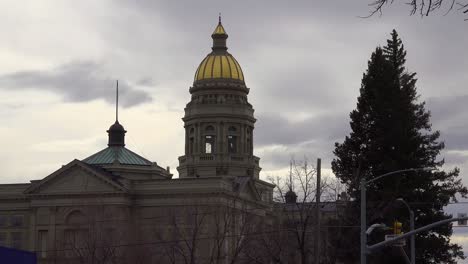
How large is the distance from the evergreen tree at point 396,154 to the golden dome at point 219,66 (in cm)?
6760

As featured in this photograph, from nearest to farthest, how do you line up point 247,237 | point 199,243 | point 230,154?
point 247,237
point 199,243
point 230,154

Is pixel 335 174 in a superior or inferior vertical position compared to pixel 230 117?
inferior

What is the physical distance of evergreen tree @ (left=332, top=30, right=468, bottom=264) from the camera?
216ft

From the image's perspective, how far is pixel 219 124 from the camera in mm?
134875

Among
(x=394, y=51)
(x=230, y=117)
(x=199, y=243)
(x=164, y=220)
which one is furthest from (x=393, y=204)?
(x=230, y=117)

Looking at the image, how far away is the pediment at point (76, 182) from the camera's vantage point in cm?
11188

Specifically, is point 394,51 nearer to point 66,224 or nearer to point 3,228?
point 66,224

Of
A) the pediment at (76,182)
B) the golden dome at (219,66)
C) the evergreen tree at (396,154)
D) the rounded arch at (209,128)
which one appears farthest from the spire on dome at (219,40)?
the evergreen tree at (396,154)

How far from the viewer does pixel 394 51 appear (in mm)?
70812

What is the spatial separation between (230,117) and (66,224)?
2982 centimetres

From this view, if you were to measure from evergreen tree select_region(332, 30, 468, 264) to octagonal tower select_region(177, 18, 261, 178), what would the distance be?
62.2 meters

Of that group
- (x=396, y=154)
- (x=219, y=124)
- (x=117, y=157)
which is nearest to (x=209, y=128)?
(x=219, y=124)

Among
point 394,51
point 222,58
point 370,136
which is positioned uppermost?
point 222,58

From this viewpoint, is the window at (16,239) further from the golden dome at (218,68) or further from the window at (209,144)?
the golden dome at (218,68)
